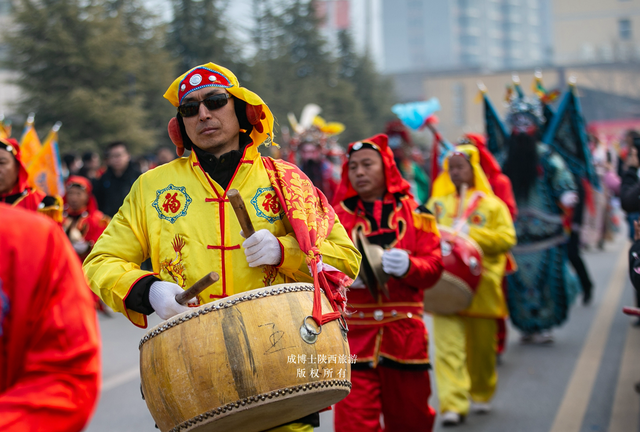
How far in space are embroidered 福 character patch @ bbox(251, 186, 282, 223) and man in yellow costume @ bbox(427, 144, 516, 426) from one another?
3088 millimetres

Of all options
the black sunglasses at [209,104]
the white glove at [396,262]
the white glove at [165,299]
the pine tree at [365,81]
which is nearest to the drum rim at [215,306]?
the white glove at [165,299]

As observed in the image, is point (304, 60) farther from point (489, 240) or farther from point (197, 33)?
point (489, 240)

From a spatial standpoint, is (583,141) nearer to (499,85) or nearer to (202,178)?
(202,178)

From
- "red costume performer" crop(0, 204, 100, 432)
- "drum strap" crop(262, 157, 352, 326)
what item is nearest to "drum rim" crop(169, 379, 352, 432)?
"drum strap" crop(262, 157, 352, 326)

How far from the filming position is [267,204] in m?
3.11

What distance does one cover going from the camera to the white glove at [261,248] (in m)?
2.87

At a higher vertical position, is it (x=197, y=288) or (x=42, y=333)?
(x=42, y=333)

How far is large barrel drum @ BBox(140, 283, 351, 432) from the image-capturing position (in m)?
2.52

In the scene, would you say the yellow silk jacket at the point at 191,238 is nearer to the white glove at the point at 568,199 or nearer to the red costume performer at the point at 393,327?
the red costume performer at the point at 393,327

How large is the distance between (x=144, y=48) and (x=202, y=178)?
2491 centimetres

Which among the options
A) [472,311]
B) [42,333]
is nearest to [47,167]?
[472,311]

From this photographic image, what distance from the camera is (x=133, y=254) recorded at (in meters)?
3.10

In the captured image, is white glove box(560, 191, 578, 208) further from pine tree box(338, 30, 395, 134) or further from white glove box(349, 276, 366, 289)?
pine tree box(338, 30, 395, 134)

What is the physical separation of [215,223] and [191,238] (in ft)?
0.36
